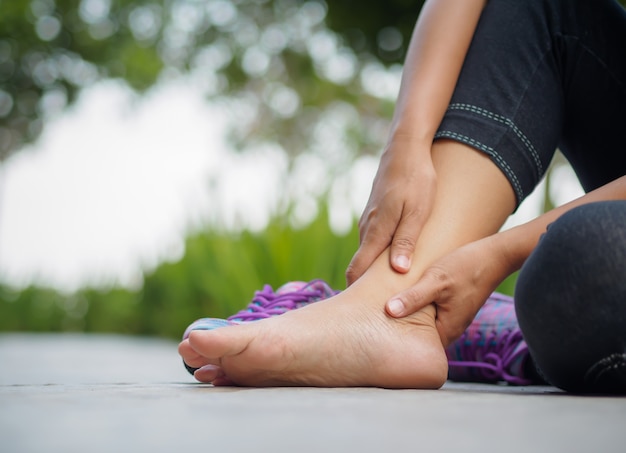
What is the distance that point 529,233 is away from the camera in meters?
0.95

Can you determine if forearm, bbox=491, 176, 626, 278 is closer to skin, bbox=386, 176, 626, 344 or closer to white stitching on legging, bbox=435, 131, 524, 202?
skin, bbox=386, 176, 626, 344

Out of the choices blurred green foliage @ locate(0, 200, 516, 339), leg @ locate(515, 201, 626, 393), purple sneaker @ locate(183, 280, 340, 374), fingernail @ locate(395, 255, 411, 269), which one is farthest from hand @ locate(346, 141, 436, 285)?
blurred green foliage @ locate(0, 200, 516, 339)

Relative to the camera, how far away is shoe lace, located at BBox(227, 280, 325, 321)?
1.11 m

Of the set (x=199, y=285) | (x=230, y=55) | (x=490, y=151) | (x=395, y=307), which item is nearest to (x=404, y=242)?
(x=395, y=307)

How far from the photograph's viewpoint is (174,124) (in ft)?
28.0

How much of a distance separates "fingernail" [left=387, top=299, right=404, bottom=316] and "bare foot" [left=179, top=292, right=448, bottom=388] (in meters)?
0.02

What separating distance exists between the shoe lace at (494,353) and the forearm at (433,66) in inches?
15.9

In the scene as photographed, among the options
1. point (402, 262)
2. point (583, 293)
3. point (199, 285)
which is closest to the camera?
point (583, 293)

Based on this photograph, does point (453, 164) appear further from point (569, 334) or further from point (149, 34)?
point (149, 34)

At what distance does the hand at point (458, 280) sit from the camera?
0.97 meters

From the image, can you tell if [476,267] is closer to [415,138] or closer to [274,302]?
[415,138]

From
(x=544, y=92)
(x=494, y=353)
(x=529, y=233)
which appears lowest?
(x=494, y=353)

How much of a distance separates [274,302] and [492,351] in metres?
0.43

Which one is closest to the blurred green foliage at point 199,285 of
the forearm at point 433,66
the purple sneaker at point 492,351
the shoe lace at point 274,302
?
the purple sneaker at point 492,351
